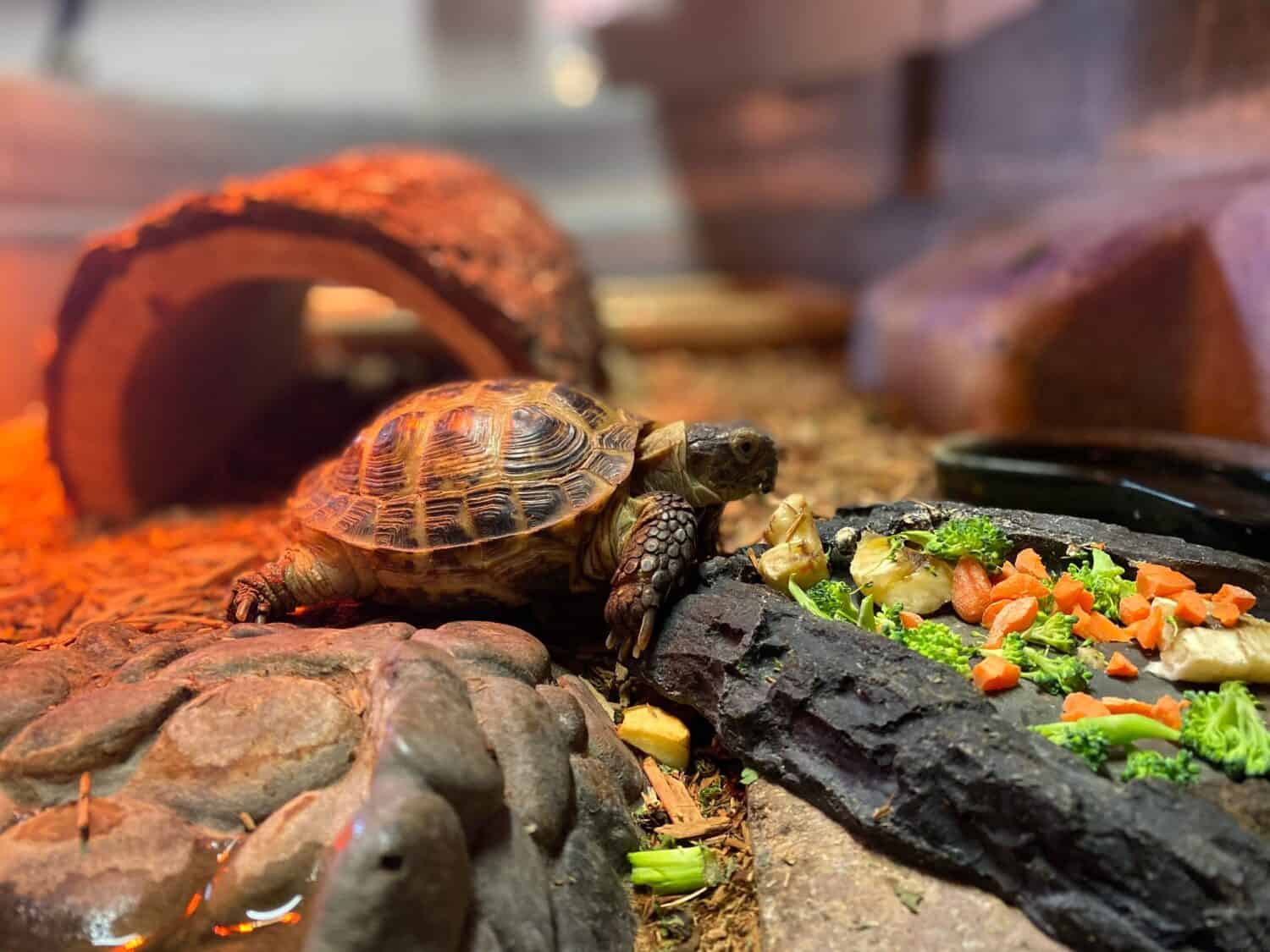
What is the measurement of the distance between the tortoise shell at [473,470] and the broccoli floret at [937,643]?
3.48 feet

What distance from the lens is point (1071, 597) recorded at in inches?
107

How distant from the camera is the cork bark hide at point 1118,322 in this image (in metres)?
4.62

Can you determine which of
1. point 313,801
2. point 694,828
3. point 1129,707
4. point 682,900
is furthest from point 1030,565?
point 313,801

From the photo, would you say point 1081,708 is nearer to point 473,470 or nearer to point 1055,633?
point 1055,633

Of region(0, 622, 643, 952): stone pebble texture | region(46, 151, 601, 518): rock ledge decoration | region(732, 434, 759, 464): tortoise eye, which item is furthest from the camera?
region(46, 151, 601, 518): rock ledge decoration

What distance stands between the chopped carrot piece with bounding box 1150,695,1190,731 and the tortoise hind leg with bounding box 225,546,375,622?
8.23 ft

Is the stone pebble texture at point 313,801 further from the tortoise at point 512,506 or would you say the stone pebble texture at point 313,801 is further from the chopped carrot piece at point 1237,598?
the chopped carrot piece at point 1237,598

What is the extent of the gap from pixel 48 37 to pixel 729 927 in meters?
8.62

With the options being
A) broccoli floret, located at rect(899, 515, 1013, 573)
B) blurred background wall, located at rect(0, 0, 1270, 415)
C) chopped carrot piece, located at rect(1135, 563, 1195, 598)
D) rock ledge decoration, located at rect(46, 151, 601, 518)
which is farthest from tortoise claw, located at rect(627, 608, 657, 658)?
blurred background wall, located at rect(0, 0, 1270, 415)

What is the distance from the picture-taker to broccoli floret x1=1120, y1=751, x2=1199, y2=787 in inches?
84.3

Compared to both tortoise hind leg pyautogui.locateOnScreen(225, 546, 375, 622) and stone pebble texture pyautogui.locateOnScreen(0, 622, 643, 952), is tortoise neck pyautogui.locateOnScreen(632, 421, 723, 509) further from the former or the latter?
tortoise hind leg pyautogui.locateOnScreen(225, 546, 375, 622)

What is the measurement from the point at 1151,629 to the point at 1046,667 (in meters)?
0.38

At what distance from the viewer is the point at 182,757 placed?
7.68 ft

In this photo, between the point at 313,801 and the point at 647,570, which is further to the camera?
the point at 647,570
